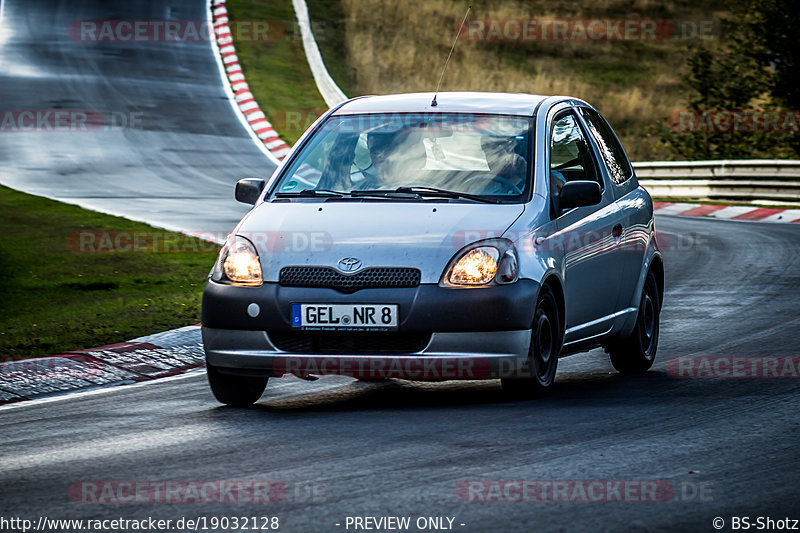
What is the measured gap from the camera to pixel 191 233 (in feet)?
55.3

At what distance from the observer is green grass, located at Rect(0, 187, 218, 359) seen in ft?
34.1

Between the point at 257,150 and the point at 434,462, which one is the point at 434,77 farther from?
the point at 434,462

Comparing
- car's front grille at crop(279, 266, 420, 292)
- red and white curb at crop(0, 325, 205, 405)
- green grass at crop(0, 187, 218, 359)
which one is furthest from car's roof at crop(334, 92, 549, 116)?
green grass at crop(0, 187, 218, 359)

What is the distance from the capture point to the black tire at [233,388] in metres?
7.80

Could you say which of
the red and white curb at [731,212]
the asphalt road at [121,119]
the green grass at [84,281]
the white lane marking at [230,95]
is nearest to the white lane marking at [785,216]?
the red and white curb at [731,212]

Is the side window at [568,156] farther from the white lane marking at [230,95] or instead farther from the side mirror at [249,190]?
the white lane marking at [230,95]

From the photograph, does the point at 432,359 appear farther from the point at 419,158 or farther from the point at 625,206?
the point at 625,206

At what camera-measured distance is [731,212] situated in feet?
79.4

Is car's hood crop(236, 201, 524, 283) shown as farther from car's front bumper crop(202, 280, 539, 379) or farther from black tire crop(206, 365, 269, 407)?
black tire crop(206, 365, 269, 407)

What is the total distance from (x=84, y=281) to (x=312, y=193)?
5461mm

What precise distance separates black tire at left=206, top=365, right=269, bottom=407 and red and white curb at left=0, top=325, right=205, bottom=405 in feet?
4.84

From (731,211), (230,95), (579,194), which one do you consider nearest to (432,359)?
(579,194)

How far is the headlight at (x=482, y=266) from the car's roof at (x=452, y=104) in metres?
1.40

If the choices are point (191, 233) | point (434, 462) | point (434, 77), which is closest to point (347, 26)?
point (434, 77)
